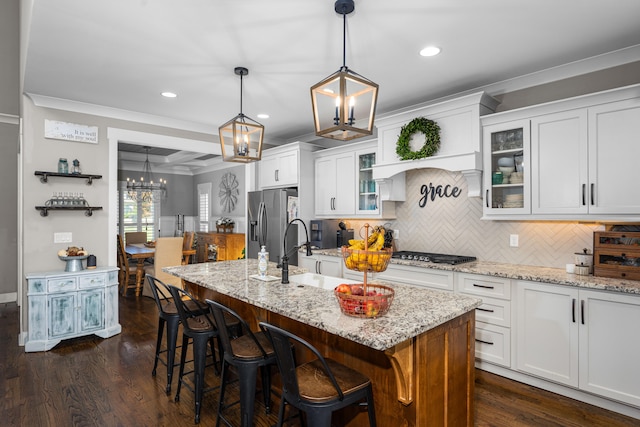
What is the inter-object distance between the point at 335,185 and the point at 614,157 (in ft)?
9.82

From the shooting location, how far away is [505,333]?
302 centimetres

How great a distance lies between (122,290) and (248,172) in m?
3.14

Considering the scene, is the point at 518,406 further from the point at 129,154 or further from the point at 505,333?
the point at 129,154

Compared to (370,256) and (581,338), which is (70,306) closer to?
(370,256)

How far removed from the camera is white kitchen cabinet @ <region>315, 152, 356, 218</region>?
471 centimetres

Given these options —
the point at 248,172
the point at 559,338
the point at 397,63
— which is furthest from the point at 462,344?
the point at 248,172

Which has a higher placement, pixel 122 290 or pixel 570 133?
pixel 570 133

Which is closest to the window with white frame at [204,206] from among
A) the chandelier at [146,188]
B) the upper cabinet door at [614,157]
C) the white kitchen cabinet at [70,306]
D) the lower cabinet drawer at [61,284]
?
the chandelier at [146,188]

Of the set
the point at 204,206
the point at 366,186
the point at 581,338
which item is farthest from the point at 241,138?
the point at 204,206

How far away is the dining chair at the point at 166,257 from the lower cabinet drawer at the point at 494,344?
4441 mm

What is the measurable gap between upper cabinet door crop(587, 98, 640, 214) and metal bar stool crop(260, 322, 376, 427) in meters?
2.38

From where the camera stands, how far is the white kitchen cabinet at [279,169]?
5141 mm

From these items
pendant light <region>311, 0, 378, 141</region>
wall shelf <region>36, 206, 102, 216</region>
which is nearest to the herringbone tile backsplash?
pendant light <region>311, 0, 378, 141</region>

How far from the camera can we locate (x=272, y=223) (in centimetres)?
512
